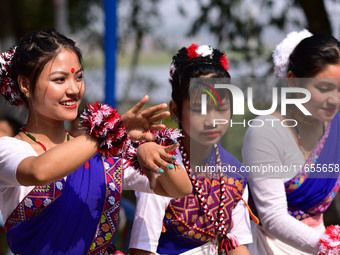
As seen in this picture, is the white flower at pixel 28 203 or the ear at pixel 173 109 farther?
the ear at pixel 173 109

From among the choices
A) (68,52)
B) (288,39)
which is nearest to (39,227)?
(68,52)

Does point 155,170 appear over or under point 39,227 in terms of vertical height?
over

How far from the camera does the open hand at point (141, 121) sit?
2250 millimetres

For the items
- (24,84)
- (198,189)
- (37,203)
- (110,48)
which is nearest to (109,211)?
(37,203)

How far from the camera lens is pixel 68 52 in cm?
252

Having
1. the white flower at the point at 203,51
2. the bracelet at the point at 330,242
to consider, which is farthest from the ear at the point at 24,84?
the bracelet at the point at 330,242

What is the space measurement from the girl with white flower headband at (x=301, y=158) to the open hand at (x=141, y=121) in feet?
2.91

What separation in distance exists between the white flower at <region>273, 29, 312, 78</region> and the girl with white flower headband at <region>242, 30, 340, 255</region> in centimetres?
6

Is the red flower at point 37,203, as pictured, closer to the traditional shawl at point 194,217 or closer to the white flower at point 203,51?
the traditional shawl at point 194,217

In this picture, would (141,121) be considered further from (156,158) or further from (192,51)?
(192,51)

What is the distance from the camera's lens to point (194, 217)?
2744 mm

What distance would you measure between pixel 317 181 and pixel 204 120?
0.80m

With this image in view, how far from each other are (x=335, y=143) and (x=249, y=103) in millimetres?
571

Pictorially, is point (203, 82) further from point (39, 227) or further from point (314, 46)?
point (39, 227)
